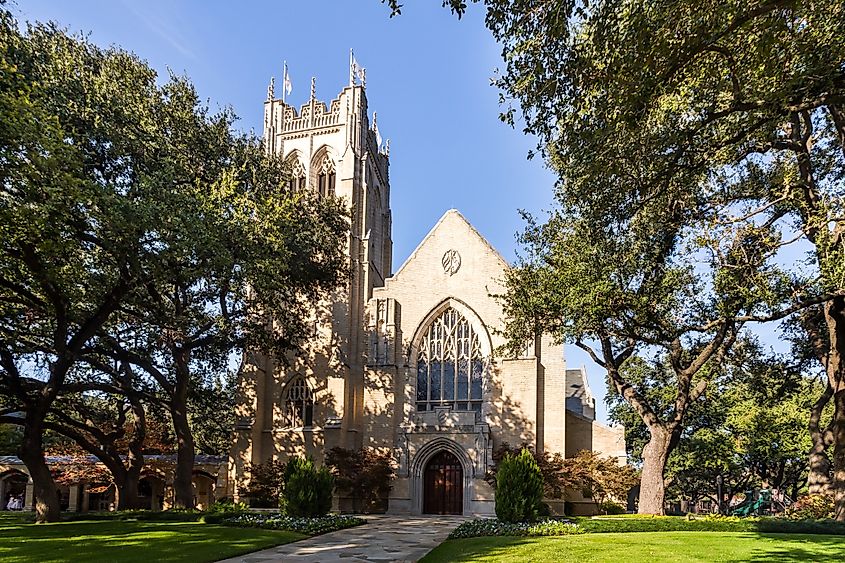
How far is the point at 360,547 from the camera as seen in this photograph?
14.2 metres

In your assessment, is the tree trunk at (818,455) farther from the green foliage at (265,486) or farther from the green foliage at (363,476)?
the green foliage at (265,486)

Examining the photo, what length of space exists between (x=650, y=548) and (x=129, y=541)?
11.5 m

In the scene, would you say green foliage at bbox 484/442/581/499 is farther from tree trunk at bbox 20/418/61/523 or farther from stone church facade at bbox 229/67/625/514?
tree trunk at bbox 20/418/61/523

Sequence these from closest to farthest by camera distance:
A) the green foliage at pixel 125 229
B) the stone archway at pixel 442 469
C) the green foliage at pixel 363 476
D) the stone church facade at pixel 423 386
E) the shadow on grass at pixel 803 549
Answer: the shadow on grass at pixel 803 549 → the green foliage at pixel 125 229 → the green foliage at pixel 363 476 → the stone archway at pixel 442 469 → the stone church facade at pixel 423 386

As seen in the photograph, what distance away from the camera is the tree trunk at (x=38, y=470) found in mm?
19031

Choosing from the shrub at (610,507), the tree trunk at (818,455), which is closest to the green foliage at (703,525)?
the tree trunk at (818,455)

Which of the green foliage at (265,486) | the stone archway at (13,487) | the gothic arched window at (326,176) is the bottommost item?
the stone archway at (13,487)

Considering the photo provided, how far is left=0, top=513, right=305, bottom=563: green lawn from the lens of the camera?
461 inches

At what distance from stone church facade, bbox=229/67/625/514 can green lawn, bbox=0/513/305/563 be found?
11.9 metres

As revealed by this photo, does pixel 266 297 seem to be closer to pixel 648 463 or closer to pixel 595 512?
pixel 648 463

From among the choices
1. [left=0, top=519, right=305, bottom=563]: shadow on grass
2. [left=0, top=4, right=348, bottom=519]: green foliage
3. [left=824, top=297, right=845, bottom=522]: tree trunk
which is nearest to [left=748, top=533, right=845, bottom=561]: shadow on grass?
[left=824, top=297, right=845, bottom=522]: tree trunk

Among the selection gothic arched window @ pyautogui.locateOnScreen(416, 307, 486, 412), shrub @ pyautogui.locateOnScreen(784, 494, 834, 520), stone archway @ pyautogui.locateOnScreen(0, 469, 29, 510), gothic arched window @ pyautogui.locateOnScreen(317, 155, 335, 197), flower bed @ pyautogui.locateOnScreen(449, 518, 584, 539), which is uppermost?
gothic arched window @ pyautogui.locateOnScreen(317, 155, 335, 197)

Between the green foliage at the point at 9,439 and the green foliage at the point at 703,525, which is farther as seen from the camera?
the green foliage at the point at 9,439

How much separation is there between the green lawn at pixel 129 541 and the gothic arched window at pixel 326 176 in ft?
70.7
